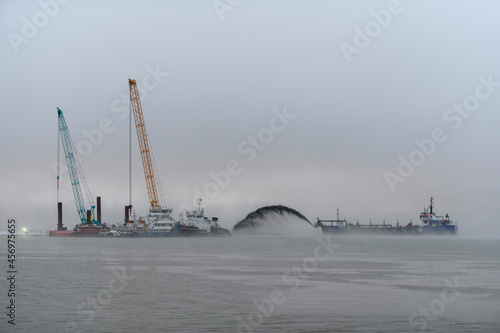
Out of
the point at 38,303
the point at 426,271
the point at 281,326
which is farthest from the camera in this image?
the point at 426,271

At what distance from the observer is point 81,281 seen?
167 ft

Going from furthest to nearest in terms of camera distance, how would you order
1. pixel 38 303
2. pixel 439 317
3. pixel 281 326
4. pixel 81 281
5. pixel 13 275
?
1. pixel 13 275
2. pixel 81 281
3. pixel 38 303
4. pixel 439 317
5. pixel 281 326

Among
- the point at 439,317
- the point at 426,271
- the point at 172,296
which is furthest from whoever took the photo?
the point at 426,271

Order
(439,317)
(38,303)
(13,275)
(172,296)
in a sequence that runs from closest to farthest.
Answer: (439,317) → (38,303) → (172,296) → (13,275)

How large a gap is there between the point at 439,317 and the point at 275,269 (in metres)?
31.5

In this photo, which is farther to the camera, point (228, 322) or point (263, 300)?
point (263, 300)

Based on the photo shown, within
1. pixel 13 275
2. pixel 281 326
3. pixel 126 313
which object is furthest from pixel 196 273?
pixel 281 326

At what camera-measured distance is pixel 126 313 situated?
3500 cm

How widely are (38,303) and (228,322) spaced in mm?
13166

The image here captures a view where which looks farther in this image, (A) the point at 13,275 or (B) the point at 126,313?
(A) the point at 13,275

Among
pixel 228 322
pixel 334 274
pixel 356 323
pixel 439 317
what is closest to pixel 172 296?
pixel 228 322

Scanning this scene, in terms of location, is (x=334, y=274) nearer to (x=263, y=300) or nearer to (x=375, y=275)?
(x=375, y=275)

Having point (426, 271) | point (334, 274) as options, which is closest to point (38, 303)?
point (334, 274)

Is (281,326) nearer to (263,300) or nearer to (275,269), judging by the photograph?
(263,300)
